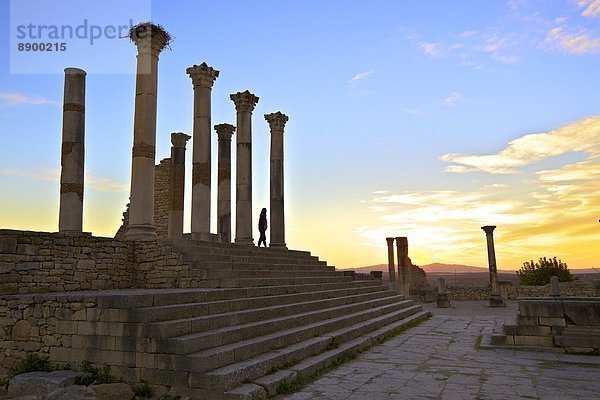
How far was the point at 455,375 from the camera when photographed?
7.23 meters

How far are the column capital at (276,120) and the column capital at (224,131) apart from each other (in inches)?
67.5

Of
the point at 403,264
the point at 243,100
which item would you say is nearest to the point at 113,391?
the point at 243,100

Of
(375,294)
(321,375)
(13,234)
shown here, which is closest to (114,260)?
(13,234)

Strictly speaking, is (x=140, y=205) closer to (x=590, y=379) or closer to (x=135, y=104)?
(x=135, y=104)

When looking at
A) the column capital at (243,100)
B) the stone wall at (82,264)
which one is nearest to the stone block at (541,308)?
the stone wall at (82,264)

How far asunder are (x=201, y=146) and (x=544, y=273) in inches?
1041

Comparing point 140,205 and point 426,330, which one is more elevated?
point 140,205

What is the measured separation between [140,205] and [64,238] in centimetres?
296

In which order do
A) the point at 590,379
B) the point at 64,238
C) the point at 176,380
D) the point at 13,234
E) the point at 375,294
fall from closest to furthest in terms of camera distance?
the point at 176,380
the point at 590,379
the point at 13,234
the point at 64,238
the point at 375,294

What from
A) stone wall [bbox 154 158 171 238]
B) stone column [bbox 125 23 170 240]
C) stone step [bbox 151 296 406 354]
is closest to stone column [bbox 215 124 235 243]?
stone wall [bbox 154 158 171 238]

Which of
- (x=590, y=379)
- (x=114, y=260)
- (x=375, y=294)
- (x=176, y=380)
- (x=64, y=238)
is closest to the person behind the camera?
(x=176, y=380)

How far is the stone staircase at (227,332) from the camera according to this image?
588cm

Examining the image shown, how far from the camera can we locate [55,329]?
6.96 metres

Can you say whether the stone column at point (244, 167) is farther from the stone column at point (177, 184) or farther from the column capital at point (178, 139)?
the column capital at point (178, 139)
